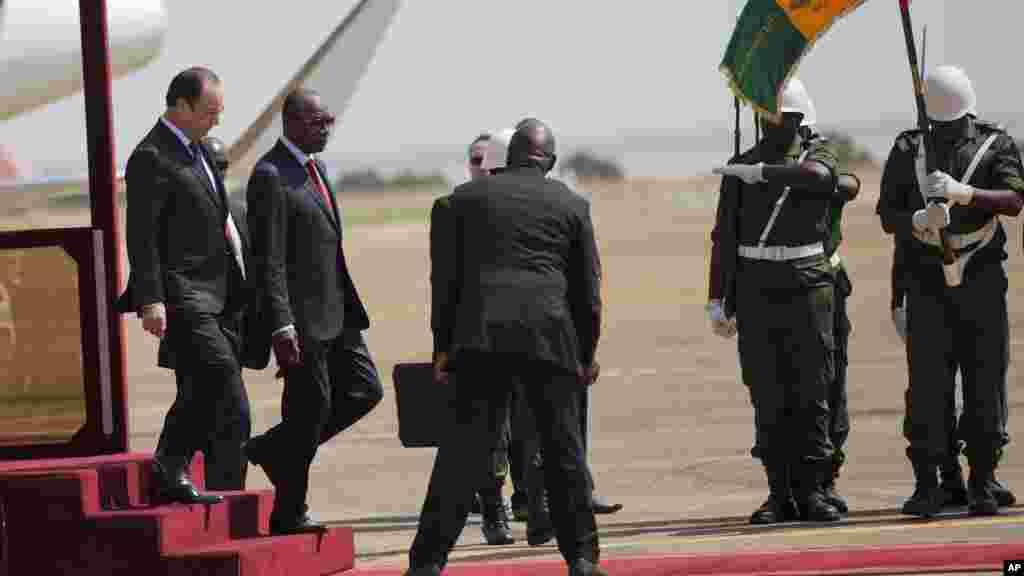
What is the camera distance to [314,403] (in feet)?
30.7

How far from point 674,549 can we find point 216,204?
2.32 meters

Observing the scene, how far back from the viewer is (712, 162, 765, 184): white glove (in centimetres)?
1084

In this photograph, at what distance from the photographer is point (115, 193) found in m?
9.77

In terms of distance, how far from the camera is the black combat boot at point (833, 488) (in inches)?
436

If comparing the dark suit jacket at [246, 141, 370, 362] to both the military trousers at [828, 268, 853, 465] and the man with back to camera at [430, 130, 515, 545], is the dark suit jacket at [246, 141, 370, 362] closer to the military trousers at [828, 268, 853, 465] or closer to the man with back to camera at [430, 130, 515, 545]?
the man with back to camera at [430, 130, 515, 545]

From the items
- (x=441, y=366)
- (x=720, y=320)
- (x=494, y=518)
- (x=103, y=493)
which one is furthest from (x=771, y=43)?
(x=103, y=493)

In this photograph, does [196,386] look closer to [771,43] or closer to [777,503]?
[777,503]

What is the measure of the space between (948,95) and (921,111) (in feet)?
0.88

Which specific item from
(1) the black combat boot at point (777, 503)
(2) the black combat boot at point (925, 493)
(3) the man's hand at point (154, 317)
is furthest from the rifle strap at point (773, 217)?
(3) the man's hand at point (154, 317)

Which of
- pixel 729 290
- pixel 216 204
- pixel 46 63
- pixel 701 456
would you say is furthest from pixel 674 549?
pixel 46 63

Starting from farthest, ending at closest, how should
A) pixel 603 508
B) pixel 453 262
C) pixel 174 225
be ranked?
pixel 603 508 → pixel 174 225 → pixel 453 262

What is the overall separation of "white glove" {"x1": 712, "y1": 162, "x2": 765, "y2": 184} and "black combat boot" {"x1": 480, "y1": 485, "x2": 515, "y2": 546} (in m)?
1.70

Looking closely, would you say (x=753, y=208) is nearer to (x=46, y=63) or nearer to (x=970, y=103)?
(x=970, y=103)

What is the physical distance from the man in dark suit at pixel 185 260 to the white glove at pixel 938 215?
3.09 meters
